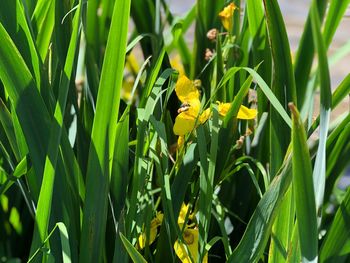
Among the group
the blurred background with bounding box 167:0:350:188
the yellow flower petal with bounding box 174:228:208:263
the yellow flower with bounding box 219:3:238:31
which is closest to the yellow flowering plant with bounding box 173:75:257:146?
the yellow flower petal with bounding box 174:228:208:263

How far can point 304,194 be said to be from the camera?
2.12 feet

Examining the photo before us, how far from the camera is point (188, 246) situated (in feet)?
2.78

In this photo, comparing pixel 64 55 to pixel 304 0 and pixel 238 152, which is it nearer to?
pixel 238 152

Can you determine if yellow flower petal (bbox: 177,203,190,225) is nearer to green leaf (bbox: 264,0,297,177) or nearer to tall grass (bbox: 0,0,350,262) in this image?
tall grass (bbox: 0,0,350,262)

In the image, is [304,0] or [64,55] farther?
[304,0]

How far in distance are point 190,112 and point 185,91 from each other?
0.06 m

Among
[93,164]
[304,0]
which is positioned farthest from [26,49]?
[304,0]

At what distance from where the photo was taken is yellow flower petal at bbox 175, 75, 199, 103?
2.87ft

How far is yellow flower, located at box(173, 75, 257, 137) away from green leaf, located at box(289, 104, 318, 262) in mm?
187

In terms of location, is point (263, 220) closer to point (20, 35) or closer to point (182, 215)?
point (182, 215)

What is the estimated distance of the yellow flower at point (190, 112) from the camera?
2.69ft

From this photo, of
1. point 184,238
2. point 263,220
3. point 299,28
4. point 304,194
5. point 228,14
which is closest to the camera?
point 304,194

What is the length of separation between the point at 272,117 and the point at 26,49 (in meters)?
0.30

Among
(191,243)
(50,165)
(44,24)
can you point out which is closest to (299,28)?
(44,24)
